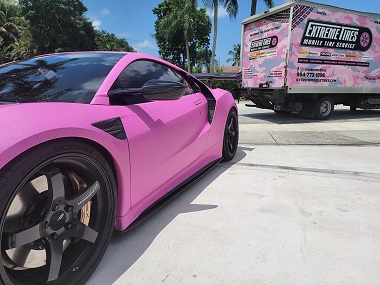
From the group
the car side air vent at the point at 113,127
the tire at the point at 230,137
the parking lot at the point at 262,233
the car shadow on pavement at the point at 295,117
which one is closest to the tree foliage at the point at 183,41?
the car shadow on pavement at the point at 295,117

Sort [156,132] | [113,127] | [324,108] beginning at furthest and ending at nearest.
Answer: [324,108]
[156,132]
[113,127]

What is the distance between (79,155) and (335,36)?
370 inches

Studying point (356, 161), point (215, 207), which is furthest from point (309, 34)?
point (215, 207)

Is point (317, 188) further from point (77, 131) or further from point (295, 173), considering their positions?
point (77, 131)

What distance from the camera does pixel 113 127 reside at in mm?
1809

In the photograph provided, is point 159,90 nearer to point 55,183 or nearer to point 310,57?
point 55,183

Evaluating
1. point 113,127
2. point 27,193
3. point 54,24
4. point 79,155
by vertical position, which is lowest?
point 27,193

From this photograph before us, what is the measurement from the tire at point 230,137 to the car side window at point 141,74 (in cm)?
131

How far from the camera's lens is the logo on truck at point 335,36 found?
8609mm

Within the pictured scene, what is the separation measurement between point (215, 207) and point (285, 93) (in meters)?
6.61

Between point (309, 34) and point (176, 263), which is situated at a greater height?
point (309, 34)

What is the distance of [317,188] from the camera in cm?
325

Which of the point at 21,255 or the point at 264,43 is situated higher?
the point at 264,43

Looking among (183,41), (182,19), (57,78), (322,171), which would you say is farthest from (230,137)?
(183,41)
